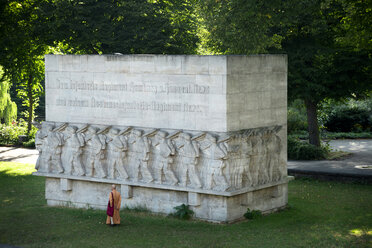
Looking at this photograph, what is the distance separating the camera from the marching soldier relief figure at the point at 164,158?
23.0 meters

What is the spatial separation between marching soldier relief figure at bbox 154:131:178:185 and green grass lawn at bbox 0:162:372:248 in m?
1.30

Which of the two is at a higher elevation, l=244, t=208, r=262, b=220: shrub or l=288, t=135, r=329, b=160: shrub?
l=288, t=135, r=329, b=160: shrub

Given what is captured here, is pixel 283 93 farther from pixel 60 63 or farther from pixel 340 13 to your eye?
pixel 340 13

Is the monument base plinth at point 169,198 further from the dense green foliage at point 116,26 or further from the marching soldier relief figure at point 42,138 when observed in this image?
the dense green foliage at point 116,26

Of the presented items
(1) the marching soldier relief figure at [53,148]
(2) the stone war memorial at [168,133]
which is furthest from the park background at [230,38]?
(2) the stone war memorial at [168,133]

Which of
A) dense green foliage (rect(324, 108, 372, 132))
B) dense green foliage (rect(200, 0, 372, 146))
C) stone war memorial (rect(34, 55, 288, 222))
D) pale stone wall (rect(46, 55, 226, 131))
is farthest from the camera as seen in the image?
dense green foliage (rect(324, 108, 372, 132))

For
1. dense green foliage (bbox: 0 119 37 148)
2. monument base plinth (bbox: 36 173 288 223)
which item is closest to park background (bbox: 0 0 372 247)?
monument base plinth (bbox: 36 173 288 223)

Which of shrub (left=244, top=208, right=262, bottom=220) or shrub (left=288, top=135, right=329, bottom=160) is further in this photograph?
shrub (left=288, top=135, right=329, bottom=160)

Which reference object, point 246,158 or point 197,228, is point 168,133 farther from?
point 197,228

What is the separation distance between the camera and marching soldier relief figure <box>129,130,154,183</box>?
23562 millimetres

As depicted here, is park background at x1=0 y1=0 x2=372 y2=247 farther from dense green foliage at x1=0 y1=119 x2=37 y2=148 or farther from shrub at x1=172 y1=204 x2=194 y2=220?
dense green foliage at x1=0 y1=119 x2=37 y2=148

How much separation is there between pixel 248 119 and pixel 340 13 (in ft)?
41.9

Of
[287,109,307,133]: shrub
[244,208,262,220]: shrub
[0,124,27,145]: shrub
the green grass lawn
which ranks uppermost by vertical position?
[287,109,307,133]: shrub

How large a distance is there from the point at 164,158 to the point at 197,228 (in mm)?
2765
